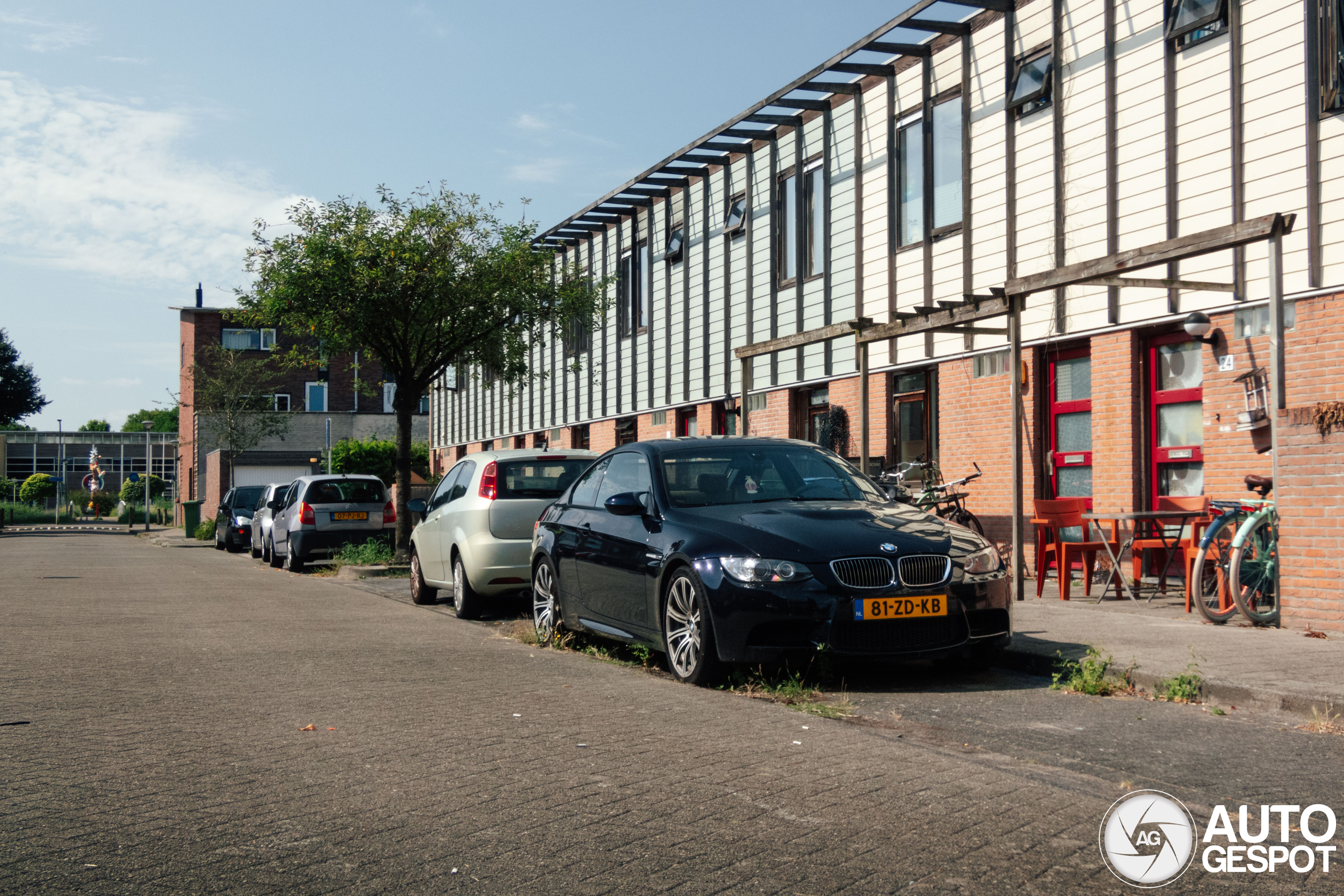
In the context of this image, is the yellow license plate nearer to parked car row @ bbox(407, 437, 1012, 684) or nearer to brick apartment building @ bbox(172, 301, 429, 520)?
parked car row @ bbox(407, 437, 1012, 684)

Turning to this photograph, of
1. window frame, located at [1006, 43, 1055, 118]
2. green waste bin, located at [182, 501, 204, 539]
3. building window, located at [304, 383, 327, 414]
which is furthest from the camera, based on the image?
building window, located at [304, 383, 327, 414]

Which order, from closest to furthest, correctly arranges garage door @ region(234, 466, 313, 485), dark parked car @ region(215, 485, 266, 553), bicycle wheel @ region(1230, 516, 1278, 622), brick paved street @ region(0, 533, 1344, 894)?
brick paved street @ region(0, 533, 1344, 894), bicycle wheel @ region(1230, 516, 1278, 622), dark parked car @ region(215, 485, 266, 553), garage door @ region(234, 466, 313, 485)

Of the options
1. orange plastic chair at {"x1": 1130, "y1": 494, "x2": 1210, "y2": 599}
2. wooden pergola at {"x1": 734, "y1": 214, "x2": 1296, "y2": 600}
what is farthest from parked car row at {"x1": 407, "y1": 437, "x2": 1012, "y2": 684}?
orange plastic chair at {"x1": 1130, "y1": 494, "x2": 1210, "y2": 599}

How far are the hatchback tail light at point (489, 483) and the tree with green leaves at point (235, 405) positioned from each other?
1546 inches

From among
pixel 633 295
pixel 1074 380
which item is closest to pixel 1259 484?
pixel 1074 380

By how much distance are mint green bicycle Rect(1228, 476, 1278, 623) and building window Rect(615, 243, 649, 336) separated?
17135mm

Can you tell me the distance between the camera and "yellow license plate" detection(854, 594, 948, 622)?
6.91m

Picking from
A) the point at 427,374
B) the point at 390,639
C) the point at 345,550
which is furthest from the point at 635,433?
the point at 390,639

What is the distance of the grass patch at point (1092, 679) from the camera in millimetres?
6949

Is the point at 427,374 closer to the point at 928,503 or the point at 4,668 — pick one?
the point at 928,503

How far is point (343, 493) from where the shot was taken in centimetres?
2069

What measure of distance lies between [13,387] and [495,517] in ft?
205

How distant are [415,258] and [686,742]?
15.1 meters

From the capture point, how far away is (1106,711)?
21.0ft
